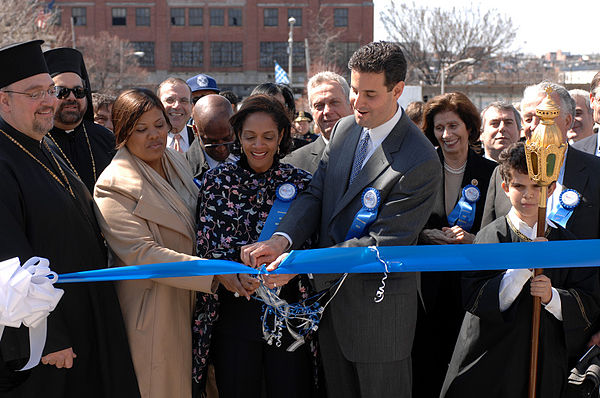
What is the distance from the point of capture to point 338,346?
385 centimetres

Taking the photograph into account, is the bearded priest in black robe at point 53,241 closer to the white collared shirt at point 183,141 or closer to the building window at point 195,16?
the white collared shirt at point 183,141

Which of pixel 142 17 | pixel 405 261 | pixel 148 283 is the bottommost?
pixel 148 283

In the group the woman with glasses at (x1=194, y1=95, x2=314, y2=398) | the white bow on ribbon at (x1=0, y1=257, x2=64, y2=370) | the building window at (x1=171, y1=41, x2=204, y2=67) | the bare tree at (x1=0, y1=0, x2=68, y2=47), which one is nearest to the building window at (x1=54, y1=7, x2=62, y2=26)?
the building window at (x1=171, y1=41, x2=204, y2=67)

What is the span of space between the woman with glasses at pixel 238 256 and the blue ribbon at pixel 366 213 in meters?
0.47

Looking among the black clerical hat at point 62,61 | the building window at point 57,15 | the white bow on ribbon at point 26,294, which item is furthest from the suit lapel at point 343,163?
the building window at point 57,15

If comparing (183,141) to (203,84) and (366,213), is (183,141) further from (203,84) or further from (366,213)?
(366,213)

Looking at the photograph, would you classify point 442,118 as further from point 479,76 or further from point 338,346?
point 479,76

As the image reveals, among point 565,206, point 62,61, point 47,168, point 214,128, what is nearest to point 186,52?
point 62,61

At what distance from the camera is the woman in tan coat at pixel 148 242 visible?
3.73 meters

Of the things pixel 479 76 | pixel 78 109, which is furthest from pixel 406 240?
pixel 479 76

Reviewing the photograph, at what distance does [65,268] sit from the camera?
3674mm

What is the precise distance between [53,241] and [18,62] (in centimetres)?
98

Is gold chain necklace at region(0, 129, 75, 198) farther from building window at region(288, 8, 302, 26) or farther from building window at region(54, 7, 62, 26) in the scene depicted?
building window at region(288, 8, 302, 26)

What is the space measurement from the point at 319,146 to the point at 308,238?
1.10 m
